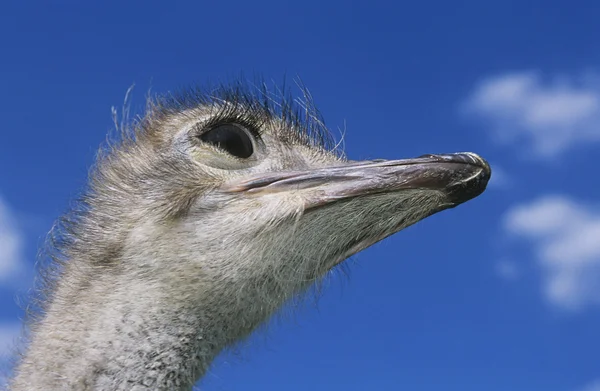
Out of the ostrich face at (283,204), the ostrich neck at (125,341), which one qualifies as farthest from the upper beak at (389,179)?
the ostrich neck at (125,341)

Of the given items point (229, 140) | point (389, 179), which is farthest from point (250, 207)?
point (389, 179)

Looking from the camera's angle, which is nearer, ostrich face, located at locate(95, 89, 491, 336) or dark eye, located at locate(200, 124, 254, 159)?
ostrich face, located at locate(95, 89, 491, 336)

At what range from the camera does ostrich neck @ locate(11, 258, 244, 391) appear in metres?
4.01

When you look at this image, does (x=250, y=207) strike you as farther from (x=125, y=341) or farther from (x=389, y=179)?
(x=125, y=341)

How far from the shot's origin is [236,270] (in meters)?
4.19

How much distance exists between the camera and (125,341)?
13.3ft

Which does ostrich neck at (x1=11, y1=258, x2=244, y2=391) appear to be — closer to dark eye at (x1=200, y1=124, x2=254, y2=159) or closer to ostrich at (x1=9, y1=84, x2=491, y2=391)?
ostrich at (x1=9, y1=84, x2=491, y2=391)

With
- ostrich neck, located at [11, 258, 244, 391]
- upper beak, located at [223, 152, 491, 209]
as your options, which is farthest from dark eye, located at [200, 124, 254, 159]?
ostrich neck, located at [11, 258, 244, 391]

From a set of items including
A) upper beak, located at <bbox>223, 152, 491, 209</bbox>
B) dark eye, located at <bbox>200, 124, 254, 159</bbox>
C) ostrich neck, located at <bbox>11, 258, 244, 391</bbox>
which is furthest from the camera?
dark eye, located at <bbox>200, 124, 254, 159</bbox>

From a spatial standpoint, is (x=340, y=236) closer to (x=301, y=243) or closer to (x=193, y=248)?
(x=301, y=243)

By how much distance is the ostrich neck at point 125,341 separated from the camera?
401cm

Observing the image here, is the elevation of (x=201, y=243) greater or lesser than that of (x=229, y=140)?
lesser

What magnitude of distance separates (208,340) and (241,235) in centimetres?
42

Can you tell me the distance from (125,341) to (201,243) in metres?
0.46
